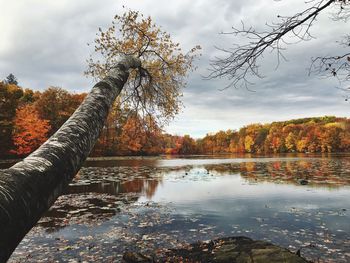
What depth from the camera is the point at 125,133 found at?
13.2 meters

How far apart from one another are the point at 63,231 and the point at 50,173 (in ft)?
29.9

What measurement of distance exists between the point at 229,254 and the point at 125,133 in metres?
7.58

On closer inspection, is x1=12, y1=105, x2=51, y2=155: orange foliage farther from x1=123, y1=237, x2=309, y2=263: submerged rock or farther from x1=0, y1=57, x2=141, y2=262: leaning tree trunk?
x1=0, y1=57, x2=141, y2=262: leaning tree trunk

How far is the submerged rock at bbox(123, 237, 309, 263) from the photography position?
6.77 metres

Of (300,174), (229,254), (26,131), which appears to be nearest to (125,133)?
(229,254)

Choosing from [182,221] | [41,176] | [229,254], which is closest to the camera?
[41,176]

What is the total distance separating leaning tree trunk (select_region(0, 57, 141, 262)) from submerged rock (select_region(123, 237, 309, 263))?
5.00 metres

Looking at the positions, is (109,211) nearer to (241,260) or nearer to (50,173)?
(241,260)

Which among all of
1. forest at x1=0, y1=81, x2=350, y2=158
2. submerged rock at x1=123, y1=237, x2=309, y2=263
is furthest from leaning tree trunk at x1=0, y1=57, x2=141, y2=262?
forest at x1=0, y1=81, x2=350, y2=158

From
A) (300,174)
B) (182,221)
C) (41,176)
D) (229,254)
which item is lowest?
(182,221)

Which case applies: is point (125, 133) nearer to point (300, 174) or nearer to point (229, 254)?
point (229, 254)

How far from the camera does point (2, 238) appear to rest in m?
1.68

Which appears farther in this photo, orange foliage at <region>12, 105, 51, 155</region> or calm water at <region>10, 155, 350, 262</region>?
orange foliage at <region>12, 105, 51, 155</region>

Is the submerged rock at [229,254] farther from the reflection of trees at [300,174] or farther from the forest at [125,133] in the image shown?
the reflection of trees at [300,174]
